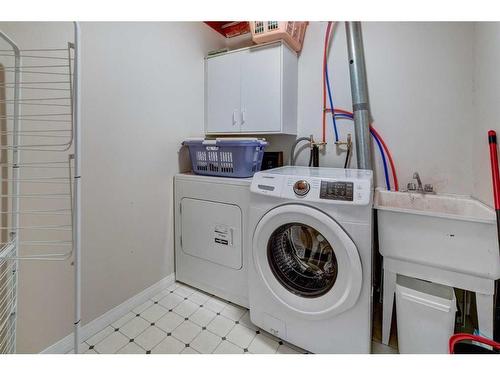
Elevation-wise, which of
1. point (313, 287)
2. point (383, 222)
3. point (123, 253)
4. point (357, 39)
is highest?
point (357, 39)

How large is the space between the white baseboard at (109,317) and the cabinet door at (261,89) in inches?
56.4

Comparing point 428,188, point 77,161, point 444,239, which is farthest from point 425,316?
point 77,161

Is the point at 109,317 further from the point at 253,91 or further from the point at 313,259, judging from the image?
the point at 253,91

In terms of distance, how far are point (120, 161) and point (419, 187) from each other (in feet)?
6.67

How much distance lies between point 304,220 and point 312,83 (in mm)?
1363

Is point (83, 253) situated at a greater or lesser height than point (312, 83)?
lesser

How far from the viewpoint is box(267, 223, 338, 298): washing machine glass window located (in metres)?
1.30


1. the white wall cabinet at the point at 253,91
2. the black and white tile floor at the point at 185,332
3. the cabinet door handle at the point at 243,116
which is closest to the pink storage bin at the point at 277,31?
the white wall cabinet at the point at 253,91

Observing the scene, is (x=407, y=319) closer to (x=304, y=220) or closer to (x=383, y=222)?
(x=383, y=222)

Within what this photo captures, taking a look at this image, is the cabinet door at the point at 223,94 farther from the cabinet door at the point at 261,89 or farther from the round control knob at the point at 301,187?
the round control knob at the point at 301,187

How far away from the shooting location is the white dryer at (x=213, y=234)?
5.30 ft

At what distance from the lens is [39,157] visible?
117cm

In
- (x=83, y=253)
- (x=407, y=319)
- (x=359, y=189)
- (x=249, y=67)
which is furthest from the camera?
(x=249, y=67)
